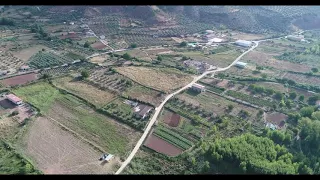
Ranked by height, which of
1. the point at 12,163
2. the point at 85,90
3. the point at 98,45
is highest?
the point at 98,45

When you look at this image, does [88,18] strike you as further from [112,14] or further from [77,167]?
[77,167]

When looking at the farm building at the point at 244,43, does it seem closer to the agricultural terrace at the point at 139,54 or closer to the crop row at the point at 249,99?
the agricultural terrace at the point at 139,54

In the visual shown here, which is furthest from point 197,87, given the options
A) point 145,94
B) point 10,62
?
point 10,62

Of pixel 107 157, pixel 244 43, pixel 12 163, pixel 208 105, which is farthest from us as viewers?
pixel 244 43

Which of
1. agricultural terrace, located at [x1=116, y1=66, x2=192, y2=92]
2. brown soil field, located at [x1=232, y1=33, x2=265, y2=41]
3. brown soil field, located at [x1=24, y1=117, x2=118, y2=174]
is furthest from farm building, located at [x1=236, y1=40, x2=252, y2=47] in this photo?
brown soil field, located at [x1=24, y1=117, x2=118, y2=174]

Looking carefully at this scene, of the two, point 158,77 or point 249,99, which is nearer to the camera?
point 249,99

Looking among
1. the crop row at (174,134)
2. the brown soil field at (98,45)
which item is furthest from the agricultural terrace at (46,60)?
the crop row at (174,134)

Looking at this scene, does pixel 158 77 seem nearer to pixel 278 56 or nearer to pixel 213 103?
pixel 213 103

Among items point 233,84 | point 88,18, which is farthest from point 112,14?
point 233,84
